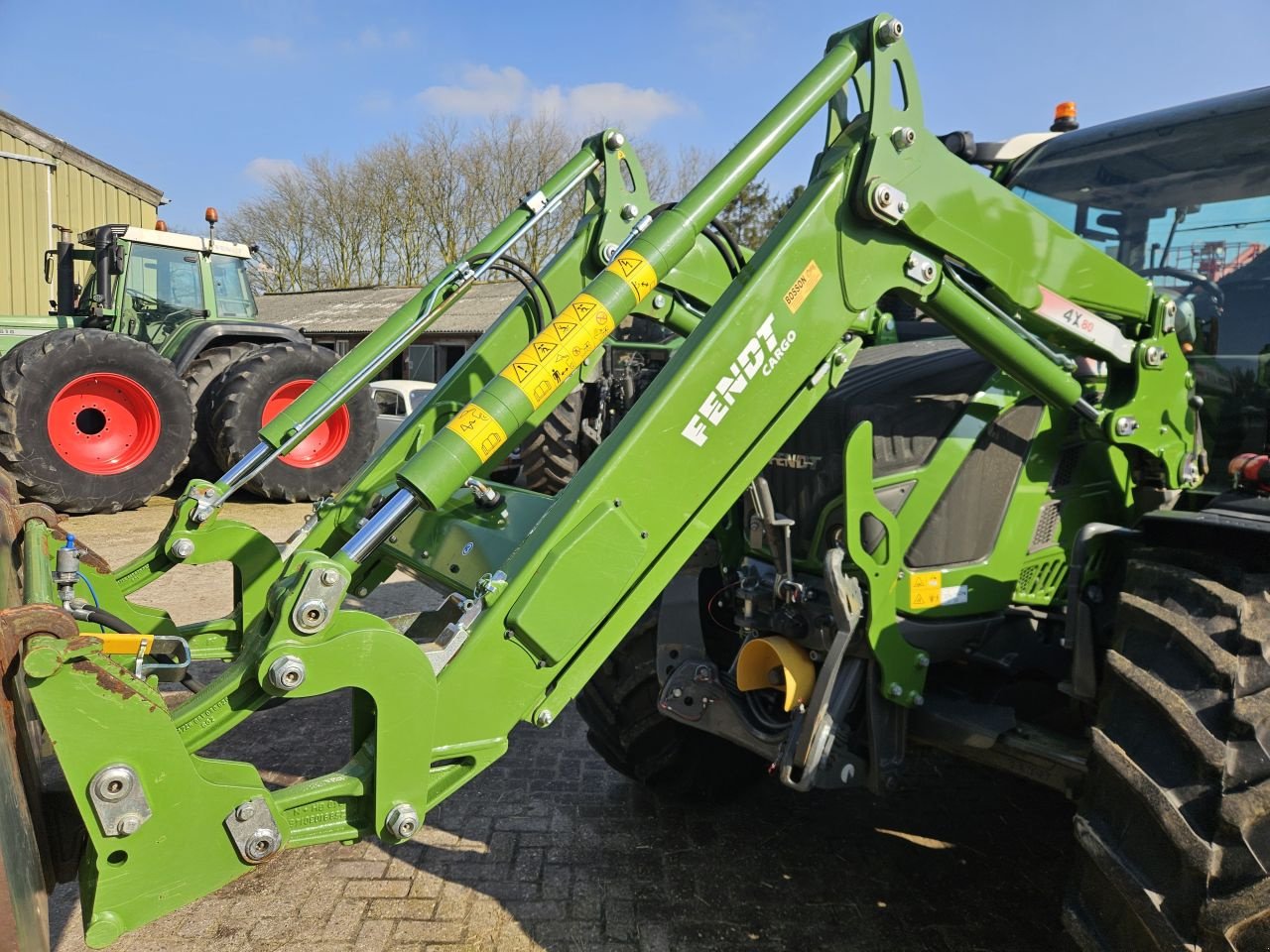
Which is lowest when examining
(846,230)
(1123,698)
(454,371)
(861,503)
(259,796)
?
(259,796)

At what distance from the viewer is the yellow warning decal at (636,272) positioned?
2158 millimetres

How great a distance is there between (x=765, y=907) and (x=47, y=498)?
818 centimetres

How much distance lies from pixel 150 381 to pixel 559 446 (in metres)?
4.35

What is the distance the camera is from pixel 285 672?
181cm

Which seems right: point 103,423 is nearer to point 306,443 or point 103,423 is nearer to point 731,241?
point 306,443

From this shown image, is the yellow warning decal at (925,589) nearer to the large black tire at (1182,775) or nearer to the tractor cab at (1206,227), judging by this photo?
the large black tire at (1182,775)

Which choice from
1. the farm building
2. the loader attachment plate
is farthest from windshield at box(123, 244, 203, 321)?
the loader attachment plate

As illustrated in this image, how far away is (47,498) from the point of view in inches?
336

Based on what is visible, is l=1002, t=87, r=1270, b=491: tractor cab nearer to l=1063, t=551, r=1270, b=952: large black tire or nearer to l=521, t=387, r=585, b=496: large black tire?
l=1063, t=551, r=1270, b=952: large black tire

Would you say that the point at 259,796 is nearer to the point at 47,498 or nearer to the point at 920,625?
the point at 920,625

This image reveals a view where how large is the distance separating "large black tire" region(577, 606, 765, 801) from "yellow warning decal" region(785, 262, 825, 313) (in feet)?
4.00

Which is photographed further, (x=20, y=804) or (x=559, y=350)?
(x=559, y=350)

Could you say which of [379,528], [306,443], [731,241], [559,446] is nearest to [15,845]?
[379,528]

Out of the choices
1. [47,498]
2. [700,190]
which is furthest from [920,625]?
[47,498]
